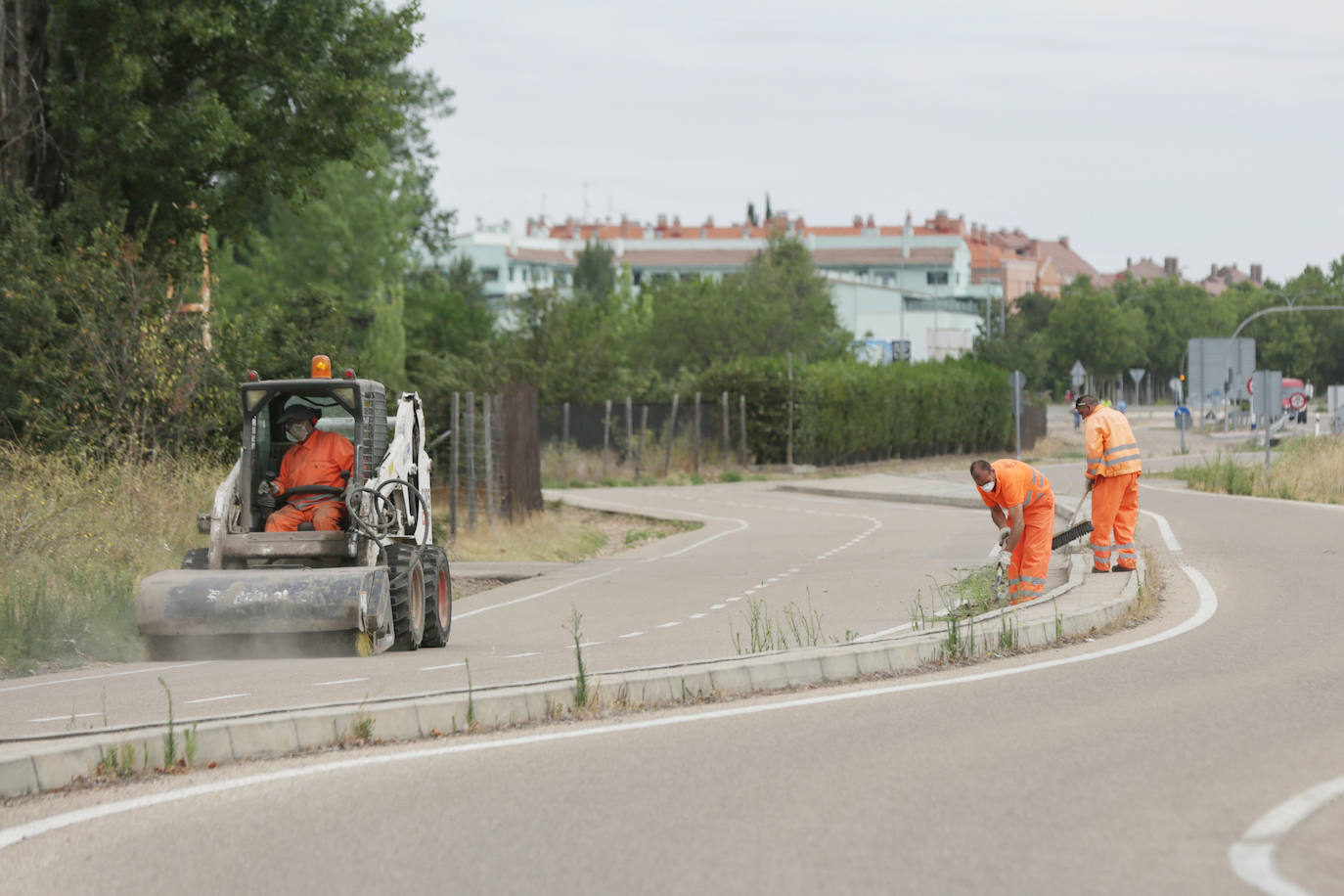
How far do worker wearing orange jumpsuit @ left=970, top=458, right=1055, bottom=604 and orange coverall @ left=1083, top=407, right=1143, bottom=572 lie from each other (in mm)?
1253

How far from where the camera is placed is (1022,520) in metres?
14.0

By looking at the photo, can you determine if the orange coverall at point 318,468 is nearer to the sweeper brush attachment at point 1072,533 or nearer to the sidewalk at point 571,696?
the sidewalk at point 571,696

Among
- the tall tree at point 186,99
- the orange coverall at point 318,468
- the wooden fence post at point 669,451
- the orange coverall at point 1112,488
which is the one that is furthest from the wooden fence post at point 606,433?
the orange coverall at point 318,468

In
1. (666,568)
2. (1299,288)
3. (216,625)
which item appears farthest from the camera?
(1299,288)

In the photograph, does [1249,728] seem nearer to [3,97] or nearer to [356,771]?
[356,771]

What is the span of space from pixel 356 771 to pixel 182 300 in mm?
16375

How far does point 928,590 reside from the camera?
16312 mm

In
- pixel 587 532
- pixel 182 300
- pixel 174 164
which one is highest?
pixel 174 164

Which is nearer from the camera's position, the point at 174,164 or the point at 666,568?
the point at 666,568

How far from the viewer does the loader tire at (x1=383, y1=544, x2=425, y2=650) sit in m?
12.5

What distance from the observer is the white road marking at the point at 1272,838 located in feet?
18.1

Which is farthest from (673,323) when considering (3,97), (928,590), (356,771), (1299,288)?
(1299,288)

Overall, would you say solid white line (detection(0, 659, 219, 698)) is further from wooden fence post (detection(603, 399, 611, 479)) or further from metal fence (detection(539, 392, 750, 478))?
metal fence (detection(539, 392, 750, 478))

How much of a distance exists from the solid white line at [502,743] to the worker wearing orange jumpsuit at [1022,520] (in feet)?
7.74
